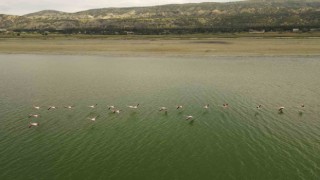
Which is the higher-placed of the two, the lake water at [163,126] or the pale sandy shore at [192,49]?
the pale sandy shore at [192,49]

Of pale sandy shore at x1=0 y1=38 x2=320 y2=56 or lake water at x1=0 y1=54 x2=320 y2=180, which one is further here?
pale sandy shore at x1=0 y1=38 x2=320 y2=56

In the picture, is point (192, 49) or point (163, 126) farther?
point (192, 49)

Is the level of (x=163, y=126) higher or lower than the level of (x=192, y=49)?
lower

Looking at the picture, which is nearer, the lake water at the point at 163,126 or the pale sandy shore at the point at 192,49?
the lake water at the point at 163,126

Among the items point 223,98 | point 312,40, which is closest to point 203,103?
point 223,98

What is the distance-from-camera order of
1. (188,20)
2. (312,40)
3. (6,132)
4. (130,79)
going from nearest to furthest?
(6,132), (130,79), (312,40), (188,20)

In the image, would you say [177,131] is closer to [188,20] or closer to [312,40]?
[312,40]

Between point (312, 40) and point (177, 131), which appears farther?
point (312, 40)

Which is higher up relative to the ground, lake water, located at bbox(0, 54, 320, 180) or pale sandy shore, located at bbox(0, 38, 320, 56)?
pale sandy shore, located at bbox(0, 38, 320, 56)
